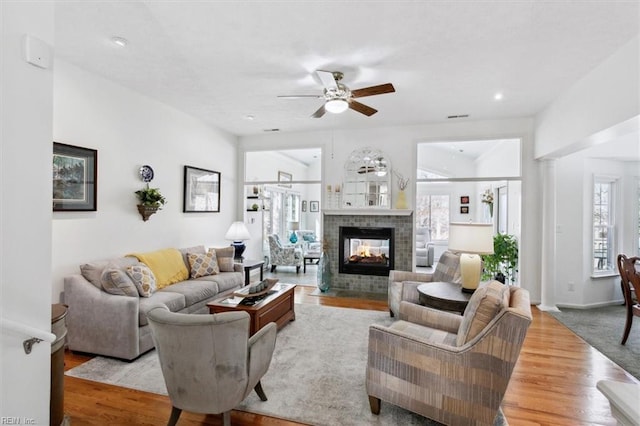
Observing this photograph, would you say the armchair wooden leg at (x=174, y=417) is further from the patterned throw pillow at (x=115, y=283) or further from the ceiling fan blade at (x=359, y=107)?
the ceiling fan blade at (x=359, y=107)

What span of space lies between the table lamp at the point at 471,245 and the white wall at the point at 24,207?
2.98 metres

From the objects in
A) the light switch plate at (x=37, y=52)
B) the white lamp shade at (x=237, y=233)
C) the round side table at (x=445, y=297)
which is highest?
the light switch plate at (x=37, y=52)

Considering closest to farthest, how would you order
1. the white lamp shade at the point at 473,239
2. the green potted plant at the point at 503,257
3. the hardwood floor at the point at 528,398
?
the hardwood floor at the point at 528,398, the white lamp shade at the point at 473,239, the green potted plant at the point at 503,257

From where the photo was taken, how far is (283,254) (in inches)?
275

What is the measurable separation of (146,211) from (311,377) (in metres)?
A: 2.96

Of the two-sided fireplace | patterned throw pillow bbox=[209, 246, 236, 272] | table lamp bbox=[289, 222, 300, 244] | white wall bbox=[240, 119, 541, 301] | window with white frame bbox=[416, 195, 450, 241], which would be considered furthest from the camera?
window with white frame bbox=[416, 195, 450, 241]

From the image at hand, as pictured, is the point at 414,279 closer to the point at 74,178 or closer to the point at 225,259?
the point at 225,259

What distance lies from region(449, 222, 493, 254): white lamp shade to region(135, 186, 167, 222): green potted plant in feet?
12.0

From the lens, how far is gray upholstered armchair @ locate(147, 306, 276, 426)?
1.79 meters

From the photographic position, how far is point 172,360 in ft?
6.16

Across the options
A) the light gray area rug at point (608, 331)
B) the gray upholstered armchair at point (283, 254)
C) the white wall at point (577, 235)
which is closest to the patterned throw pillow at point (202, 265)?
the gray upholstered armchair at point (283, 254)

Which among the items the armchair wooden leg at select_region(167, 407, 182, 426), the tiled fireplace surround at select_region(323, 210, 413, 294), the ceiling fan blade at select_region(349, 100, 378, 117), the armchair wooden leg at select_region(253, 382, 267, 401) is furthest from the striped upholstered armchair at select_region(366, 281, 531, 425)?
the tiled fireplace surround at select_region(323, 210, 413, 294)

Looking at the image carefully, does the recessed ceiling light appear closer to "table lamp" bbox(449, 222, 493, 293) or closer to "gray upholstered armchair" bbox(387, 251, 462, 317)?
"table lamp" bbox(449, 222, 493, 293)

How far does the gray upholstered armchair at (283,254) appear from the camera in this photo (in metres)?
6.96
